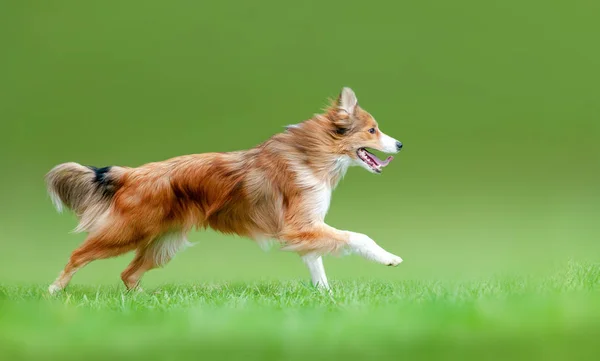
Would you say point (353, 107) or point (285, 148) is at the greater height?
point (353, 107)

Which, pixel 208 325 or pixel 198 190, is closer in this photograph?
pixel 208 325

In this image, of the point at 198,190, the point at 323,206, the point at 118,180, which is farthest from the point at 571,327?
the point at 118,180

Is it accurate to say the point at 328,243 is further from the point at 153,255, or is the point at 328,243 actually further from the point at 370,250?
the point at 153,255

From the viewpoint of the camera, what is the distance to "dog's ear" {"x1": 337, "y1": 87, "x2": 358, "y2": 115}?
825 centimetres

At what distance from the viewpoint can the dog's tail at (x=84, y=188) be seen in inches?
328

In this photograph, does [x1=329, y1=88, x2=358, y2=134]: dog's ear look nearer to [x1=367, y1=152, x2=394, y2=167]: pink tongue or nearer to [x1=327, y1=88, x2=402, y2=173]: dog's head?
[x1=327, y1=88, x2=402, y2=173]: dog's head

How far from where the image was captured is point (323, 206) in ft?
26.2

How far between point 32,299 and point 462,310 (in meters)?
4.06

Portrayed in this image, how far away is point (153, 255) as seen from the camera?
8664 mm

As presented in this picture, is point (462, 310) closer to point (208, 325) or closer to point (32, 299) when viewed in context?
point (208, 325)

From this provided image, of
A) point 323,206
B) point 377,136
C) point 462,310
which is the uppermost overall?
point 377,136

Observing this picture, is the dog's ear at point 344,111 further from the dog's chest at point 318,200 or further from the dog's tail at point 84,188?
the dog's tail at point 84,188

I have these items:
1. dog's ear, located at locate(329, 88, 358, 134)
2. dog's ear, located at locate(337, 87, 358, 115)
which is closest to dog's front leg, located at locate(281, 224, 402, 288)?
dog's ear, located at locate(329, 88, 358, 134)

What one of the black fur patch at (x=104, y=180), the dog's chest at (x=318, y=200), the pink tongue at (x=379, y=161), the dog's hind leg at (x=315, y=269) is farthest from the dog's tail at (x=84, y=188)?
the pink tongue at (x=379, y=161)
